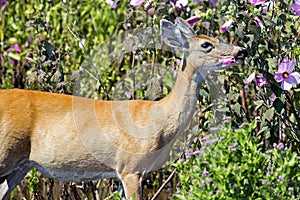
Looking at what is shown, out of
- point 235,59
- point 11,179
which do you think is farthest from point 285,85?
point 11,179

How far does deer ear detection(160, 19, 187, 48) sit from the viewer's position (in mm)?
4520

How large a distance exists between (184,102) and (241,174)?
2.72 ft

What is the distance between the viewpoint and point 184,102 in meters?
4.50

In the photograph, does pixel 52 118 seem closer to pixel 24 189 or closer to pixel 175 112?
pixel 175 112

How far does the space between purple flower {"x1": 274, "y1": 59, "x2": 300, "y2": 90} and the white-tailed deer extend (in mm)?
300

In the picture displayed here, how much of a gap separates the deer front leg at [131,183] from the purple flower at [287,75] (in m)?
0.90

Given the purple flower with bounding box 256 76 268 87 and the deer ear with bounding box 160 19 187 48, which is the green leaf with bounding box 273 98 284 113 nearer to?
the purple flower with bounding box 256 76 268 87

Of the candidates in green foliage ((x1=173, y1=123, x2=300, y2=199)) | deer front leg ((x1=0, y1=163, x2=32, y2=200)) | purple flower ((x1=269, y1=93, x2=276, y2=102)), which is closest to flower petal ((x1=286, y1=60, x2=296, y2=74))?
purple flower ((x1=269, y1=93, x2=276, y2=102))

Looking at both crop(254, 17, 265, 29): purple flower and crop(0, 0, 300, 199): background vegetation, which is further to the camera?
crop(254, 17, 265, 29): purple flower

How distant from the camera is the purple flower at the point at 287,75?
15.0 ft

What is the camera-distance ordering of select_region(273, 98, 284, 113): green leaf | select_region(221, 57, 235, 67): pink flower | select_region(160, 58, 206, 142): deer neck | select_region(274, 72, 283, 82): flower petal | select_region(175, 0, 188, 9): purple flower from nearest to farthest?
select_region(221, 57, 235, 67): pink flower
select_region(160, 58, 206, 142): deer neck
select_region(274, 72, 283, 82): flower petal
select_region(273, 98, 284, 113): green leaf
select_region(175, 0, 188, 9): purple flower

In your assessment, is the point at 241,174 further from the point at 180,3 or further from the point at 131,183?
the point at 180,3

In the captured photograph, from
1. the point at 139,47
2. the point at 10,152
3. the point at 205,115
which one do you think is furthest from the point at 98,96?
the point at 10,152

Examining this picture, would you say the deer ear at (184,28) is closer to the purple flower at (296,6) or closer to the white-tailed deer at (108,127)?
the white-tailed deer at (108,127)
